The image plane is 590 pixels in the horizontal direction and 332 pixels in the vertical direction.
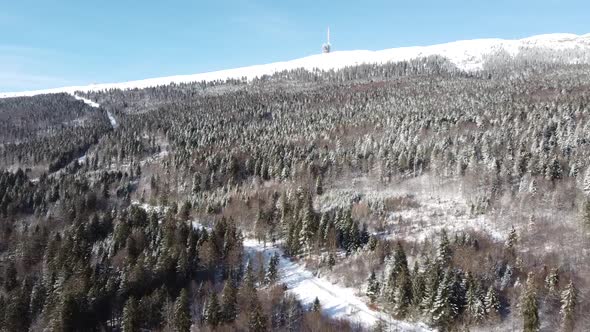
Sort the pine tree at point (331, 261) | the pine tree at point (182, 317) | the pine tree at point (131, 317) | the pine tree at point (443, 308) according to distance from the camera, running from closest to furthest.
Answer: the pine tree at point (182, 317), the pine tree at point (443, 308), the pine tree at point (131, 317), the pine tree at point (331, 261)

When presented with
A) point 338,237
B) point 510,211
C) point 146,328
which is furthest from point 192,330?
point 510,211

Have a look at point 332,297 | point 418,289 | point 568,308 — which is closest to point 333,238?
point 332,297

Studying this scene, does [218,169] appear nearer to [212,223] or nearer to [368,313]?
[212,223]

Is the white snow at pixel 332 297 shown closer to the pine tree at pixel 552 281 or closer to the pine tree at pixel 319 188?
the pine tree at pixel 552 281

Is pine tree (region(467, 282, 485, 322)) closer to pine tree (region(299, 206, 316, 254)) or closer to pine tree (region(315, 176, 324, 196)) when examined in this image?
pine tree (region(299, 206, 316, 254))

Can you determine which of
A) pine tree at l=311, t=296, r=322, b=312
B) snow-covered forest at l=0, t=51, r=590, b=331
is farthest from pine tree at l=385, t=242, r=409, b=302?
pine tree at l=311, t=296, r=322, b=312

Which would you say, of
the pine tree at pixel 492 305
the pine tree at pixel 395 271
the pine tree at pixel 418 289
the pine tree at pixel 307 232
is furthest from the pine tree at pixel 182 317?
the pine tree at pixel 492 305
